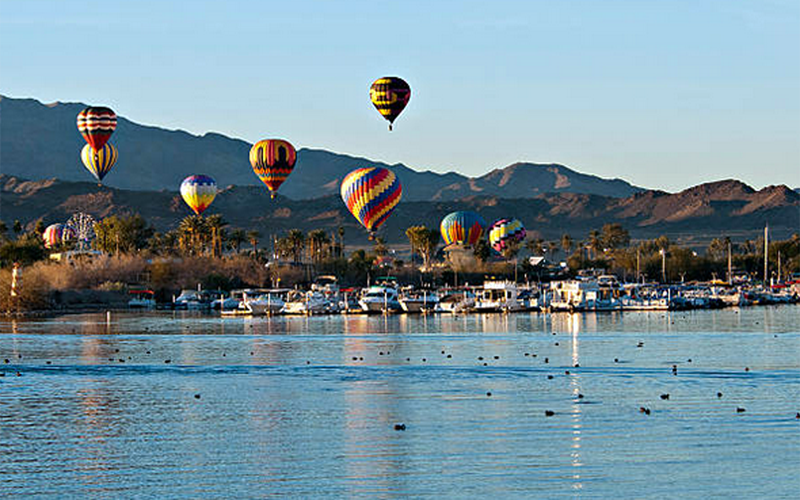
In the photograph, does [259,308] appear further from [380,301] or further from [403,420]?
[403,420]

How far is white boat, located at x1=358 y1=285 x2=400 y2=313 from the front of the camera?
13012cm

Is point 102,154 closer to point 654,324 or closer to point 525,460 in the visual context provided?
point 654,324

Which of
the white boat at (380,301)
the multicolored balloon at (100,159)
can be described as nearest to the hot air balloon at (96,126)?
the multicolored balloon at (100,159)

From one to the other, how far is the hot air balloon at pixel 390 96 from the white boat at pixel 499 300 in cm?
2160

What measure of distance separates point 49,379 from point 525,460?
26974 mm

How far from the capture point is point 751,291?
154 m

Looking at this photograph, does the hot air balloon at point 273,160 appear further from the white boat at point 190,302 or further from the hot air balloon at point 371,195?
the white boat at point 190,302

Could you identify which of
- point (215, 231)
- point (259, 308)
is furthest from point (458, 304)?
point (215, 231)

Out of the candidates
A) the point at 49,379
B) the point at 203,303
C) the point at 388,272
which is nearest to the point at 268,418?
the point at 49,379

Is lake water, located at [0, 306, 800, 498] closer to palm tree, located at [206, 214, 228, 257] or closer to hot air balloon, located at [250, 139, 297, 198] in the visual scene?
hot air balloon, located at [250, 139, 297, 198]

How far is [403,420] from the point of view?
38500 mm

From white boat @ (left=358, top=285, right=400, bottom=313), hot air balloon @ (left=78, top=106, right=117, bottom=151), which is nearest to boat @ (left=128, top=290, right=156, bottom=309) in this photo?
hot air balloon @ (left=78, top=106, right=117, bottom=151)

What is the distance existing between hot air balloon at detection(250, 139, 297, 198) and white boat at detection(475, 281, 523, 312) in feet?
83.1

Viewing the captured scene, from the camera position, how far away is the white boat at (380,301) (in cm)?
13012
